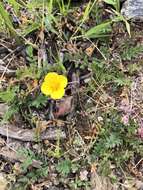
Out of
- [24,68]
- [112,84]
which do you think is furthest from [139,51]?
[24,68]

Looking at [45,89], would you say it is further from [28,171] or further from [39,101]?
[28,171]

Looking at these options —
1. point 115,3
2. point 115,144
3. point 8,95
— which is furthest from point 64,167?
point 115,3

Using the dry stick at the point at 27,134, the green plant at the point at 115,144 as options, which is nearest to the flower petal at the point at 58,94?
the dry stick at the point at 27,134

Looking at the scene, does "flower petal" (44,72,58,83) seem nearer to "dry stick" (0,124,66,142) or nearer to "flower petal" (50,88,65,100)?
"flower petal" (50,88,65,100)

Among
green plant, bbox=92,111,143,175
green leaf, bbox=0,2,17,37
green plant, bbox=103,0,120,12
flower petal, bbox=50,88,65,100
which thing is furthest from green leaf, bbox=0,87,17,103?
green plant, bbox=103,0,120,12

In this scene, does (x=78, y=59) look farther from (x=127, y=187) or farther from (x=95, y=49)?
(x=127, y=187)

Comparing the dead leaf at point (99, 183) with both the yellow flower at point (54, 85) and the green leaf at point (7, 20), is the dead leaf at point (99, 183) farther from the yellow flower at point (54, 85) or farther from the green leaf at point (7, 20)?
the green leaf at point (7, 20)
